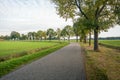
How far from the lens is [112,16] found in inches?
1200

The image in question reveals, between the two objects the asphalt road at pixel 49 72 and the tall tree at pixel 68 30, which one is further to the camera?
the tall tree at pixel 68 30

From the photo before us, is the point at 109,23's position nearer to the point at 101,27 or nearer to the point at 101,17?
the point at 101,27

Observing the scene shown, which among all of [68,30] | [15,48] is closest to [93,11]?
[15,48]

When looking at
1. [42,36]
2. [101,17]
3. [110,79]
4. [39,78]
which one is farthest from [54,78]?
[42,36]

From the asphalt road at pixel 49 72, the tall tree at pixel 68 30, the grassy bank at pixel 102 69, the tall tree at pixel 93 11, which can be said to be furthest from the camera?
the tall tree at pixel 68 30

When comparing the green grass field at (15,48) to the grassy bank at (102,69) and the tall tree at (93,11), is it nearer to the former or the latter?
the tall tree at (93,11)

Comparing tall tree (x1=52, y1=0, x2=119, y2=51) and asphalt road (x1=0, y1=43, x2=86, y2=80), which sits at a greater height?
tall tree (x1=52, y1=0, x2=119, y2=51)

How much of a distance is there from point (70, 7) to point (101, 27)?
6.91 metres

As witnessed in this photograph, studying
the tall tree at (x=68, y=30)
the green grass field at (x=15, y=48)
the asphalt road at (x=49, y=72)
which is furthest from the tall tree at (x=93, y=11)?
the tall tree at (x=68, y=30)

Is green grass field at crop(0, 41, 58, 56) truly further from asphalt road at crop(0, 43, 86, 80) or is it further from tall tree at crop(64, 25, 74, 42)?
tall tree at crop(64, 25, 74, 42)

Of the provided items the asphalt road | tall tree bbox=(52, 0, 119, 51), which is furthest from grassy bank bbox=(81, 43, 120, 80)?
tall tree bbox=(52, 0, 119, 51)

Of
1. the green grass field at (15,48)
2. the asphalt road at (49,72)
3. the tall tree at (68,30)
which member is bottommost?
the green grass field at (15,48)

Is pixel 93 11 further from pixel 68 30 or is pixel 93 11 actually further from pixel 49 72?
pixel 68 30

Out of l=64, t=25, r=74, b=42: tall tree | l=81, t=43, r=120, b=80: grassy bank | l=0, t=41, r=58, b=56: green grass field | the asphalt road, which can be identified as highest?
l=64, t=25, r=74, b=42: tall tree
